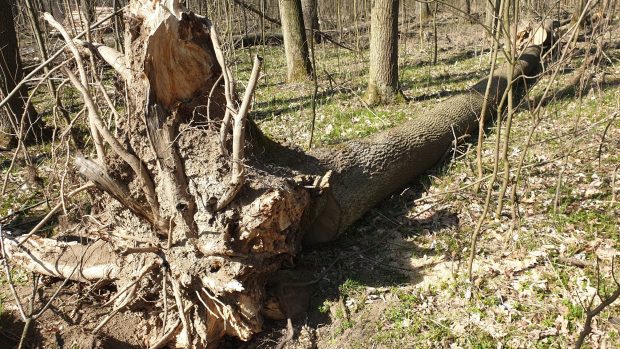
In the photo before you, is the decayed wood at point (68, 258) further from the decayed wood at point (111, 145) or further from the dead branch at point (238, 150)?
the dead branch at point (238, 150)

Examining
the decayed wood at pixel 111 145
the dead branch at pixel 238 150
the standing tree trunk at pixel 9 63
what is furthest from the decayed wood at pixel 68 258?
the standing tree trunk at pixel 9 63

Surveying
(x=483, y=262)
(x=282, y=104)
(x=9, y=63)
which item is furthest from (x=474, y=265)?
(x=9, y=63)

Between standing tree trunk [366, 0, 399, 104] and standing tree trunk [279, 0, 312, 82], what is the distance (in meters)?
2.08

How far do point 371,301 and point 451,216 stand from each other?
1463 millimetres

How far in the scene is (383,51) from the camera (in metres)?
7.68

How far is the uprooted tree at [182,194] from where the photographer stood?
357 centimetres

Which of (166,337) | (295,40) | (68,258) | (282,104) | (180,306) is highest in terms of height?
(295,40)

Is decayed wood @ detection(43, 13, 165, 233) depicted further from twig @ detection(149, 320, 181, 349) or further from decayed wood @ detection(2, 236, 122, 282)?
twig @ detection(149, 320, 181, 349)

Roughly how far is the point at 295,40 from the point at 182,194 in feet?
21.3

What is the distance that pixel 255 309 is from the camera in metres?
3.68

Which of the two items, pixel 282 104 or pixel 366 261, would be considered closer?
pixel 366 261

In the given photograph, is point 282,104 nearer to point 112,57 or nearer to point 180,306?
point 112,57

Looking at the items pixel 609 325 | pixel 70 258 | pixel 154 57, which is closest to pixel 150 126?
pixel 154 57

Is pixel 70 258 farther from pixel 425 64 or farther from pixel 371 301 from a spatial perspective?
pixel 425 64
